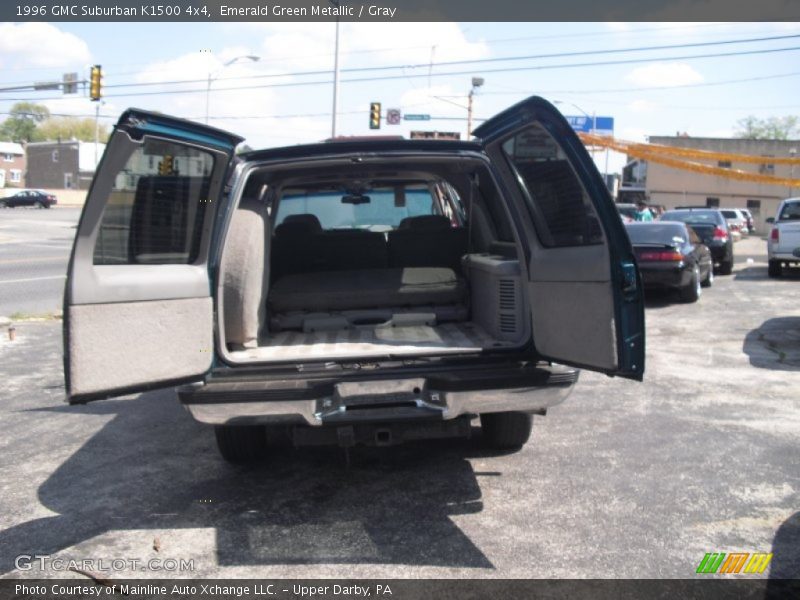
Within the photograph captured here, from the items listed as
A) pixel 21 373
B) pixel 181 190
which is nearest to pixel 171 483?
pixel 181 190

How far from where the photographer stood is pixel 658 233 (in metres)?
12.9

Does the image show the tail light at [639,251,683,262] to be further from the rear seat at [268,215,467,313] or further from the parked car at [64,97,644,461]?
the parked car at [64,97,644,461]

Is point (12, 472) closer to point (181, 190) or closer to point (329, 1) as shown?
point (181, 190)

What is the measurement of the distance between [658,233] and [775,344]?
417cm

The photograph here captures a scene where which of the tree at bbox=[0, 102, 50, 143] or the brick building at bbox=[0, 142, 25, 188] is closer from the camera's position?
the brick building at bbox=[0, 142, 25, 188]

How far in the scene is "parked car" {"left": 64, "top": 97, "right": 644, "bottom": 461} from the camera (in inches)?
144

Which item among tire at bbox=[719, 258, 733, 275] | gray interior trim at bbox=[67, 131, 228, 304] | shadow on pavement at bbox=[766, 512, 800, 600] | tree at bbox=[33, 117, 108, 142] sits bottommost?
shadow on pavement at bbox=[766, 512, 800, 600]

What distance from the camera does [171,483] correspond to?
4.71 meters

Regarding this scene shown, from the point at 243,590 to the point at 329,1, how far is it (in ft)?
79.7

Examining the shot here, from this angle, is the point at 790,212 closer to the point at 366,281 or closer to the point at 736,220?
the point at 366,281

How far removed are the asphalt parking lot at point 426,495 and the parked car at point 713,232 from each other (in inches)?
424

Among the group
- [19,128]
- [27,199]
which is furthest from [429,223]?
[19,128]

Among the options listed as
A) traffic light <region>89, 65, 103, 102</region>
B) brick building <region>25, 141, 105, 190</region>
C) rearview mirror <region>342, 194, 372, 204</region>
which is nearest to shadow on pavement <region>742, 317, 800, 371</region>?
rearview mirror <region>342, 194, 372, 204</region>

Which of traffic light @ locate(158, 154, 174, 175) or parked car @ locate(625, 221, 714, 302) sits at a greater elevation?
traffic light @ locate(158, 154, 174, 175)
